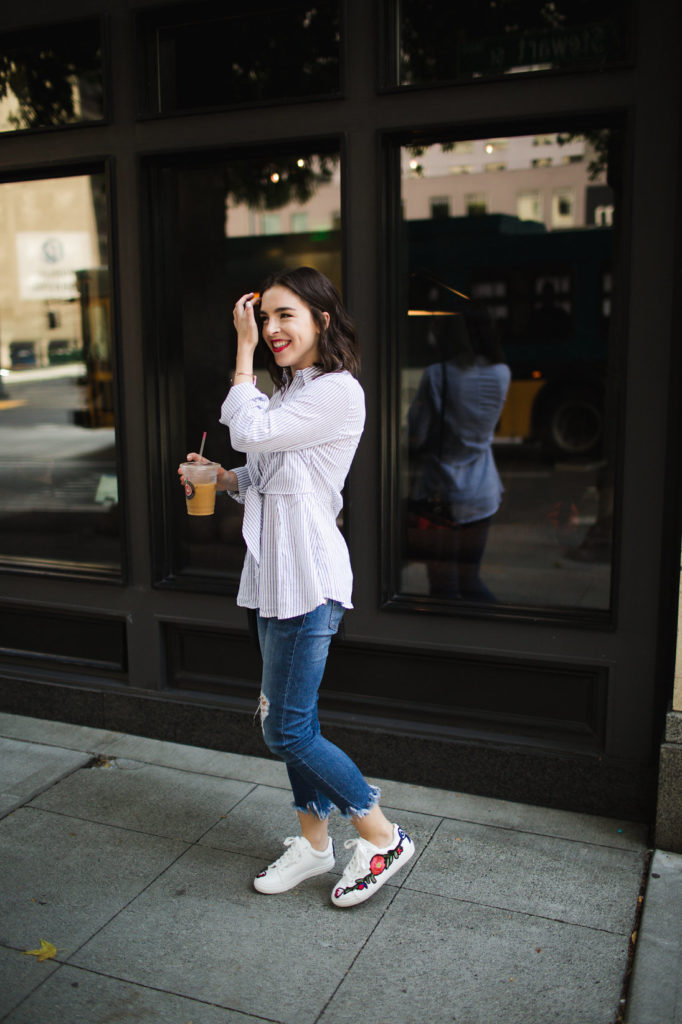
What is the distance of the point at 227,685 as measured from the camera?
4141 mm

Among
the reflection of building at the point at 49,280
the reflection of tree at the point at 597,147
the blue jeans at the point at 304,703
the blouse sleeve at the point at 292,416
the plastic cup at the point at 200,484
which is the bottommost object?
the blue jeans at the point at 304,703

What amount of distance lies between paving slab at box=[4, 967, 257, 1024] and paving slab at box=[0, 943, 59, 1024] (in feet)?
0.09

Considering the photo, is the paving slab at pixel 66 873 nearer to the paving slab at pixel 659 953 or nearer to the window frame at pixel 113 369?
the window frame at pixel 113 369

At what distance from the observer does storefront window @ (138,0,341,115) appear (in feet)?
12.4

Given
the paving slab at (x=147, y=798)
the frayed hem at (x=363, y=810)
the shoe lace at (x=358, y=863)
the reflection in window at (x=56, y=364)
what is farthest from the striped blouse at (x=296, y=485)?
the reflection in window at (x=56, y=364)

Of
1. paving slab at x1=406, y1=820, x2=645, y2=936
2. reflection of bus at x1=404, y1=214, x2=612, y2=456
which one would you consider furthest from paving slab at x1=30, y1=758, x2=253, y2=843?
reflection of bus at x1=404, y1=214, x2=612, y2=456

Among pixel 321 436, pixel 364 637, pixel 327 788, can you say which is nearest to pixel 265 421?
pixel 321 436

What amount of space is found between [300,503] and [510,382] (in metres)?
9.16

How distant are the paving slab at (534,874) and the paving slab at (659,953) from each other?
0.23ft

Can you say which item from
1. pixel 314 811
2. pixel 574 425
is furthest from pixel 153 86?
pixel 574 425

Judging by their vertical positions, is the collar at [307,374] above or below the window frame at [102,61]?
below

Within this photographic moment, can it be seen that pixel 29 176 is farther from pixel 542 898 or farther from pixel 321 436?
pixel 542 898

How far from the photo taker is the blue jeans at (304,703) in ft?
9.00

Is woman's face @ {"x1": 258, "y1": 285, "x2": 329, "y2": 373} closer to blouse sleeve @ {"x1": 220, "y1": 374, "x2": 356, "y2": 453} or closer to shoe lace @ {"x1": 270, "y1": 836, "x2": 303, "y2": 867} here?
blouse sleeve @ {"x1": 220, "y1": 374, "x2": 356, "y2": 453}
